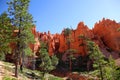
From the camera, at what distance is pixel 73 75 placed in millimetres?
59719

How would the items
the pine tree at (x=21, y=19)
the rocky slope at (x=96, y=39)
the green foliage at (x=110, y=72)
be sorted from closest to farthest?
1. the pine tree at (x=21, y=19)
2. the green foliage at (x=110, y=72)
3. the rocky slope at (x=96, y=39)

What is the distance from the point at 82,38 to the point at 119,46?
13.0m

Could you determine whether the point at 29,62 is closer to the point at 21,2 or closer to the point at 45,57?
the point at 45,57

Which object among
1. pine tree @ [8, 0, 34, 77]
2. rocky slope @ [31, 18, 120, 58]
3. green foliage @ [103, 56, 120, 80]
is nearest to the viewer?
pine tree @ [8, 0, 34, 77]

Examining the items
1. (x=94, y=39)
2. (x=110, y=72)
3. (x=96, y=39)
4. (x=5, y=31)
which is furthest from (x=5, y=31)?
(x=96, y=39)

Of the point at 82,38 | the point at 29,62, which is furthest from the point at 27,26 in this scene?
the point at 82,38

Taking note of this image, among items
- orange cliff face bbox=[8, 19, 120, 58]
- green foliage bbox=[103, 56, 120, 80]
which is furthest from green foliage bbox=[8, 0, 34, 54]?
orange cliff face bbox=[8, 19, 120, 58]

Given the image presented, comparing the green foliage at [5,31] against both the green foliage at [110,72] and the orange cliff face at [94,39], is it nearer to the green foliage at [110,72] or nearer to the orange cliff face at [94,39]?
the green foliage at [110,72]

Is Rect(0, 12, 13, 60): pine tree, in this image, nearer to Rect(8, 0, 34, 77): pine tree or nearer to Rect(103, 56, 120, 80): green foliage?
Rect(8, 0, 34, 77): pine tree

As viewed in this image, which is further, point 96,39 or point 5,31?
point 96,39

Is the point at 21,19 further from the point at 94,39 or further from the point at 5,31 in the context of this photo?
the point at 94,39

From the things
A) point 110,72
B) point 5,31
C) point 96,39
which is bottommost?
point 110,72

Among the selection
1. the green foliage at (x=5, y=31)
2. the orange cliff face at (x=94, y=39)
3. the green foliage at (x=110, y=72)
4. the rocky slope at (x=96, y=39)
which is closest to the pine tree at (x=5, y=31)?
the green foliage at (x=5, y=31)

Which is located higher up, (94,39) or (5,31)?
(94,39)
